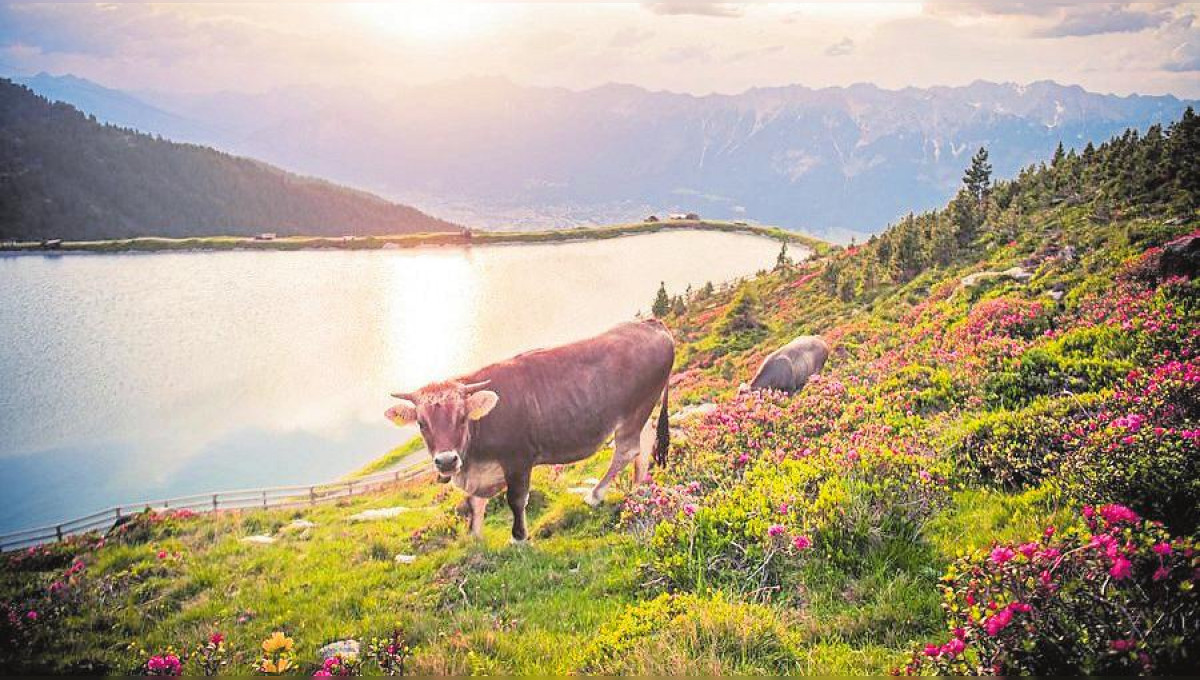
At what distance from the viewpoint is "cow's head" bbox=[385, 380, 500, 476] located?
322 inches

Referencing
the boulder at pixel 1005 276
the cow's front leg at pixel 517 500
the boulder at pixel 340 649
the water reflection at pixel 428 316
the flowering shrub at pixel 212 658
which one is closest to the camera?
the flowering shrub at pixel 212 658

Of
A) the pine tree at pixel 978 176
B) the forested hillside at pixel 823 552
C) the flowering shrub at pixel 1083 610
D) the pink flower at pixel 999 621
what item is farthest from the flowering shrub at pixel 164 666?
the pine tree at pixel 978 176

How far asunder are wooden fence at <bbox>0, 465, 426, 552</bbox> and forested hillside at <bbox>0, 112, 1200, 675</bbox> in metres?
6.68

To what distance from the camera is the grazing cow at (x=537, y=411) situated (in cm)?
841

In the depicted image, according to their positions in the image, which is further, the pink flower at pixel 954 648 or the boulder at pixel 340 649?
the boulder at pixel 340 649

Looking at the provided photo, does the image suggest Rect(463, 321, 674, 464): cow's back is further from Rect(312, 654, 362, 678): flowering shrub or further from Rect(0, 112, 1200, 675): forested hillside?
Rect(312, 654, 362, 678): flowering shrub

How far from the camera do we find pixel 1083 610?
3.67 metres

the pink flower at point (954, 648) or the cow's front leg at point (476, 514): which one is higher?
the pink flower at point (954, 648)

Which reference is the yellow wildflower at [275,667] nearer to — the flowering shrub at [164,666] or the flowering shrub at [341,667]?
the flowering shrub at [341,667]

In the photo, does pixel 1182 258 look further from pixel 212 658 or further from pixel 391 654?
pixel 212 658

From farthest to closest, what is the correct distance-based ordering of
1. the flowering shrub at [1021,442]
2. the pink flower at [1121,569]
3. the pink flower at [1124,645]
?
the flowering shrub at [1021,442] < the pink flower at [1121,569] < the pink flower at [1124,645]

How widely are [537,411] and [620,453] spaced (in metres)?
2.39

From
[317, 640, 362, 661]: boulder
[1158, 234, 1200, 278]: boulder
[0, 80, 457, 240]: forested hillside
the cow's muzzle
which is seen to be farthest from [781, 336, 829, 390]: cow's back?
[0, 80, 457, 240]: forested hillside

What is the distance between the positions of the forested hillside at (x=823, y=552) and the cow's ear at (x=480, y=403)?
228 cm
